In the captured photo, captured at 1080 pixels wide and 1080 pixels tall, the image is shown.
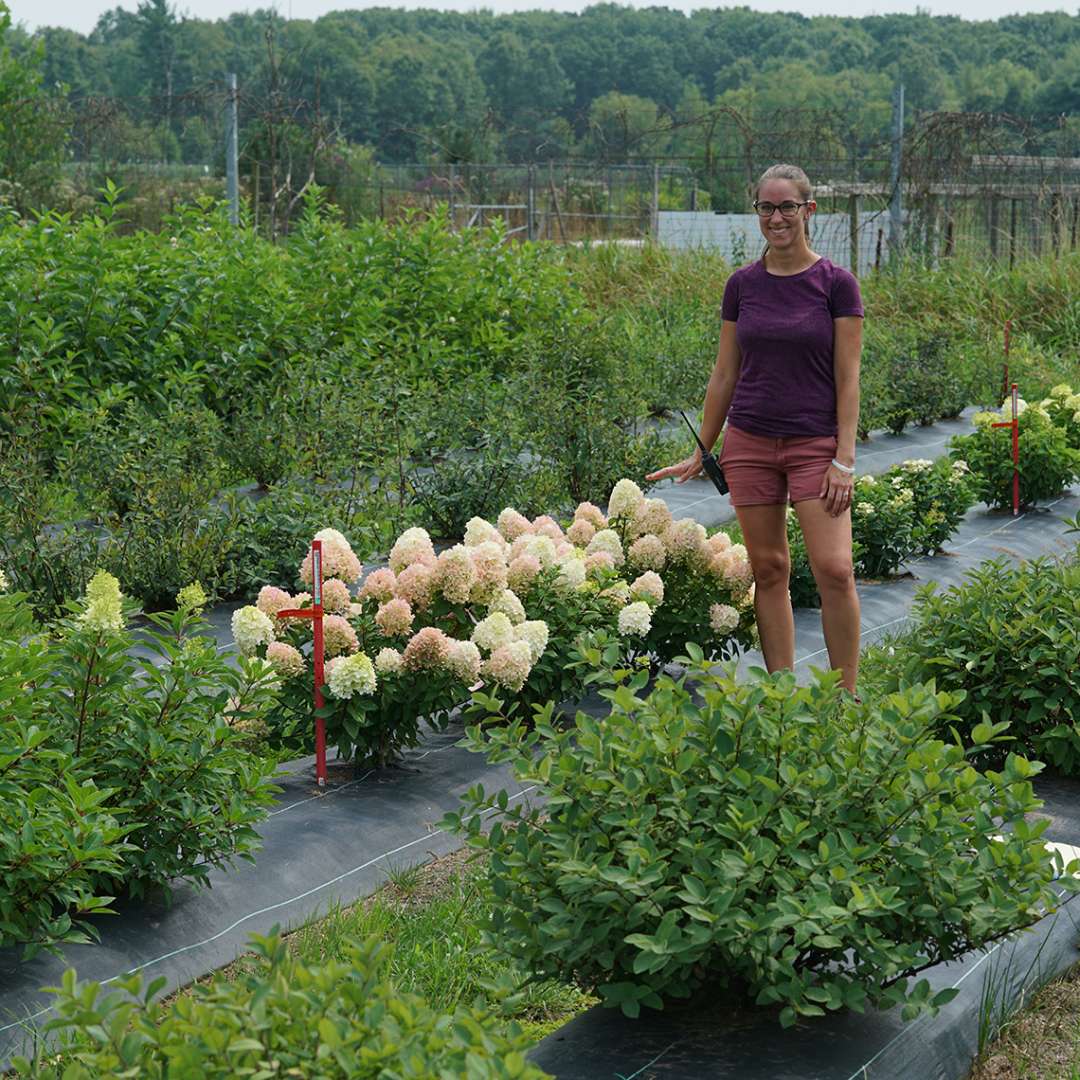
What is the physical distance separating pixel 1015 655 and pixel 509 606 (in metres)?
1.49

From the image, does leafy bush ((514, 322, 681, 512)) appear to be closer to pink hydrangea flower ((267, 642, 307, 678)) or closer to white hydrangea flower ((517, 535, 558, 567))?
white hydrangea flower ((517, 535, 558, 567))

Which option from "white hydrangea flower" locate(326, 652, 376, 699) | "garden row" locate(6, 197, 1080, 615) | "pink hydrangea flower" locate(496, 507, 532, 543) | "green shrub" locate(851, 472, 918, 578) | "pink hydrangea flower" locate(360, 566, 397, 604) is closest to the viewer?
"white hydrangea flower" locate(326, 652, 376, 699)

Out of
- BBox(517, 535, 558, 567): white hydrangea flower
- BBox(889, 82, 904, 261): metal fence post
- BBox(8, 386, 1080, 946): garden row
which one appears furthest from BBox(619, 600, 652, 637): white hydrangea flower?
BBox(889, 82, 904, 261): metal fence post

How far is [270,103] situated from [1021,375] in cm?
1017

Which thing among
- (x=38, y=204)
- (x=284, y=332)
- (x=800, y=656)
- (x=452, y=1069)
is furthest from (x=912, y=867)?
(x=38, y=204)

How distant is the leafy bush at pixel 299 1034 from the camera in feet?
6.07

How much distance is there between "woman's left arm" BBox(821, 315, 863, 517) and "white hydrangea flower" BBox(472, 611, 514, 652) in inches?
39.5

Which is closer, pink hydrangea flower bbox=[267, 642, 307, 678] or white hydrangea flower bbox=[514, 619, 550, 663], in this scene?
pink hydrangea flower bbox=[267, 642, 307, 678]

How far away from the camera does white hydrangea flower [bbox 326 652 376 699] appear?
13.4 feet

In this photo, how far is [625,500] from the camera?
207 inches

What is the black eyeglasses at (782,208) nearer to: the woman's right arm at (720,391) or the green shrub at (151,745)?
the woman's right arm at (720,391)

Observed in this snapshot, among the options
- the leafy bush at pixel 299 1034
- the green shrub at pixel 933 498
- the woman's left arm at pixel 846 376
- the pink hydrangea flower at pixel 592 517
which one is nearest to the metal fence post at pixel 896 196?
the green shrub at pixel 933 498

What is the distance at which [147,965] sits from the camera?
10.6 ft

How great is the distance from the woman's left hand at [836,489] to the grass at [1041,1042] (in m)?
1.54
